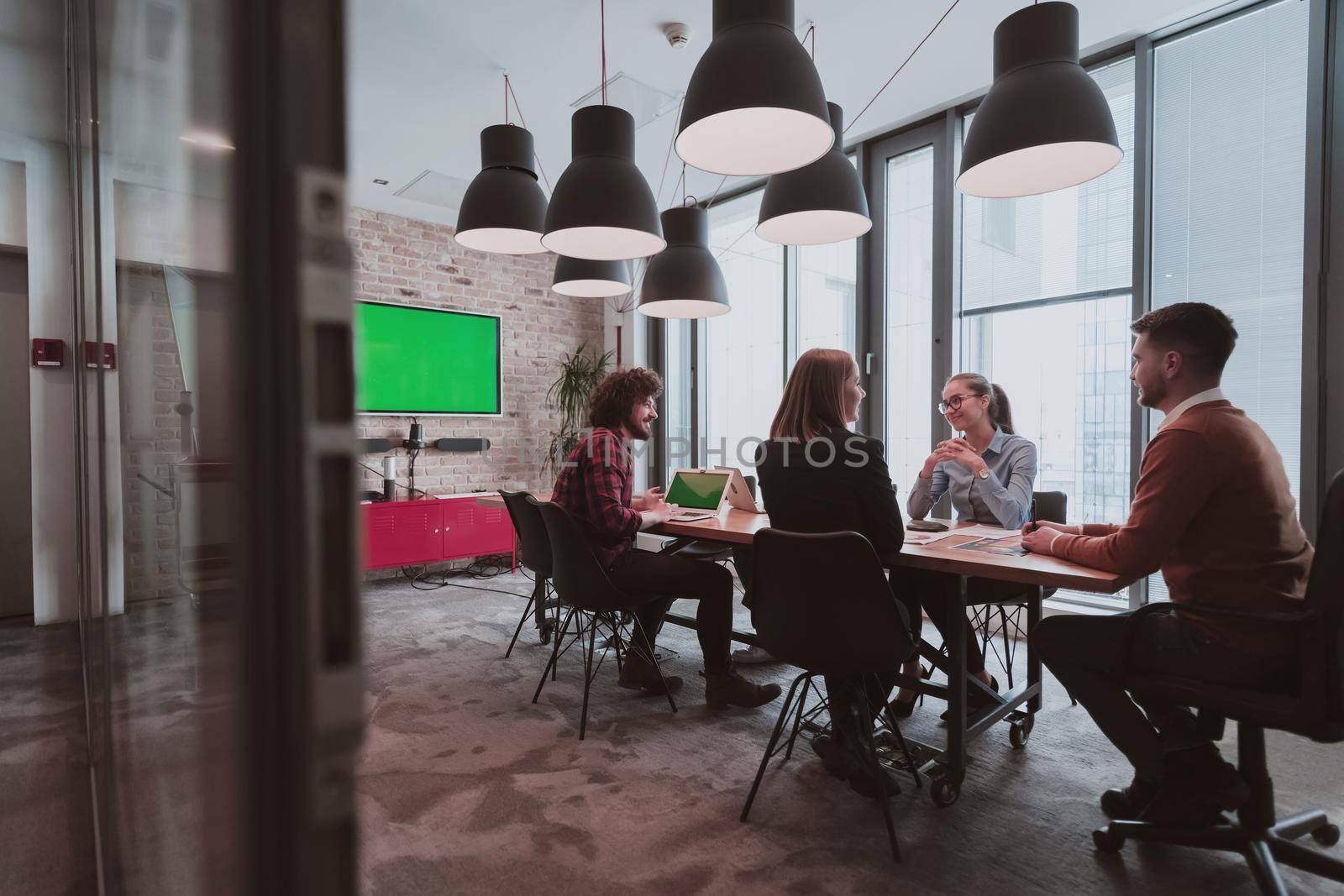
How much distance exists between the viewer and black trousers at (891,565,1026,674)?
2.16 meters

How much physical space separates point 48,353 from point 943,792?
5.05m

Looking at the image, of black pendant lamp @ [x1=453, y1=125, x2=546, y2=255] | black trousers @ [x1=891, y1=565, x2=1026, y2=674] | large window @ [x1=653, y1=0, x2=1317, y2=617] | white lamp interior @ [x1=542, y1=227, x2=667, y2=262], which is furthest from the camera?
large window @ [x1=653, y1=0, x2=1317, y2=617]

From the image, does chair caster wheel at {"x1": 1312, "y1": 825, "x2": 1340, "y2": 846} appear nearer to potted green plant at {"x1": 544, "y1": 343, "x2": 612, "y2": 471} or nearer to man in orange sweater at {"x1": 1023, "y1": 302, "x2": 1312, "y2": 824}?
man in orange sweater at {"x1": 1023, "y1": 302, "x2": 1312, "y2": 824}

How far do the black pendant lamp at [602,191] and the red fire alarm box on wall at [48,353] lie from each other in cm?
325

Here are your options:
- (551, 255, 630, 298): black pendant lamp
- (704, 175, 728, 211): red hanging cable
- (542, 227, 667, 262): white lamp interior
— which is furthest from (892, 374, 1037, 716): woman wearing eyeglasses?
(704, 175, 728, 211): red hanging cable

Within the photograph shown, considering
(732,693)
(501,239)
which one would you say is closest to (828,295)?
(501,239)

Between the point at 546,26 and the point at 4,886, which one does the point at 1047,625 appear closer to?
the point at 4,886

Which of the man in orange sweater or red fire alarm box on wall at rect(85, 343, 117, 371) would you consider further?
the man in orange sweater

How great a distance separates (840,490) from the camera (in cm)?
202

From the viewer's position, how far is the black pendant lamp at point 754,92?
1.83m

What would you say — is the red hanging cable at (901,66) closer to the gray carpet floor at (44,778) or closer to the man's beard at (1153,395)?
the man's beard at (1153,395)

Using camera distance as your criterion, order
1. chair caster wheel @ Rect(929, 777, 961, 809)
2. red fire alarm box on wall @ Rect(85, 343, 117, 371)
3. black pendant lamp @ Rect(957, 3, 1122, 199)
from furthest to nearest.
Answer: chair caster wheel @ Rect(929, 777, 961, 809) < black pendant lamp @ Rect(957, 3, 1122, 199) < red fire alarm box on wall @ Rect(85, 343, 117, 371)

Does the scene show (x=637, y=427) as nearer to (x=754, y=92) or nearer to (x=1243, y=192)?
(x=754, y=92)

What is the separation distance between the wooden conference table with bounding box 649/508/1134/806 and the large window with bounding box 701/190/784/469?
2964 mm
